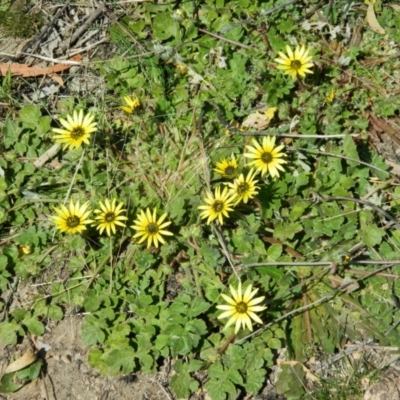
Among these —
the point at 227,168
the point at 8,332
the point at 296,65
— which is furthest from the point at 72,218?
the point at 296,65

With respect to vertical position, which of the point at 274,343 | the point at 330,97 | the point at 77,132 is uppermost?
the point at 330,97

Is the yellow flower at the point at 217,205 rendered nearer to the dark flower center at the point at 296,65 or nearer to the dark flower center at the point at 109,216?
the dark flower center at the point at 109,216

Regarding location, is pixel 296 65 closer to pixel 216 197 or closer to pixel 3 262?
pixel 216 197

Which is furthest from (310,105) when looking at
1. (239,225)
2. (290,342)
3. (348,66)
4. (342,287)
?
(290,342)

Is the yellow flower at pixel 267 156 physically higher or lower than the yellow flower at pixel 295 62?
lower

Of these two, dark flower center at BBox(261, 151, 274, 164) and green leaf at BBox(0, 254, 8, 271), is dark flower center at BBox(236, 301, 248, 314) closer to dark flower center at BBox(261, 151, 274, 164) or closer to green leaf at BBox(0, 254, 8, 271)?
dark flower center at BBox(261, 151, 274, 164)

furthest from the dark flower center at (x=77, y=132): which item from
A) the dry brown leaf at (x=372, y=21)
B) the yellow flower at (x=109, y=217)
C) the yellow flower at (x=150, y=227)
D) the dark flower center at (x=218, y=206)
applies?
the dry brown leaf at (x=372, y=21)

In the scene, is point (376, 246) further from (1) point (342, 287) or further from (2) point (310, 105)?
(2) point (310, 105)

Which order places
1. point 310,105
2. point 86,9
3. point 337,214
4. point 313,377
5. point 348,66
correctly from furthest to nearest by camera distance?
point 86,9 → point 348,66 → point 310,105 → point 337,214 → point 313,377
